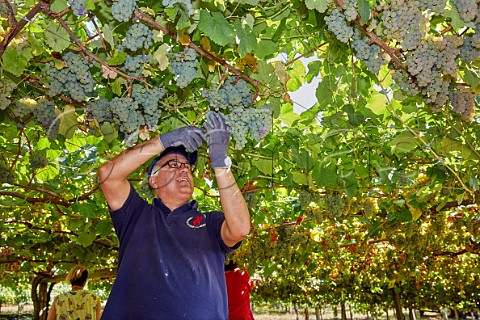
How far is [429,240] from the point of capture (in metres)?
8.11

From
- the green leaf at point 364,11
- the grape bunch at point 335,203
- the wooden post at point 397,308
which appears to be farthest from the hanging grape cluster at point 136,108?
the wooden post at point 397,308

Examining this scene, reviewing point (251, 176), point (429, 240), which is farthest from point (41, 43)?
point (429, 240)

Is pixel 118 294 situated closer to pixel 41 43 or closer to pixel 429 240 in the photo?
A: pixel 41 43

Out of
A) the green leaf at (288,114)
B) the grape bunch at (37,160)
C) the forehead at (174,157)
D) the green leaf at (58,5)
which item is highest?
the green leaf at (288,114)

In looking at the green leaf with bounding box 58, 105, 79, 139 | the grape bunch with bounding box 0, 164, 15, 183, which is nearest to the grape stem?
the green leaf with bounding box 58, 105, 79, 139

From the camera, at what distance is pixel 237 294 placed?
5.61m

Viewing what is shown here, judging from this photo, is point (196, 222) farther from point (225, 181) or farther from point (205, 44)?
point (205, 44)

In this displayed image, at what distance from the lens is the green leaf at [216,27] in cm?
207

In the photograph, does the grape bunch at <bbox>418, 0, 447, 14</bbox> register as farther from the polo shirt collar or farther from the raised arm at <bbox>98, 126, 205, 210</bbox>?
the polo shirt collar

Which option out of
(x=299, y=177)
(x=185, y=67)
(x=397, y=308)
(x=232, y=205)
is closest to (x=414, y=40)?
(x=185, y=67)

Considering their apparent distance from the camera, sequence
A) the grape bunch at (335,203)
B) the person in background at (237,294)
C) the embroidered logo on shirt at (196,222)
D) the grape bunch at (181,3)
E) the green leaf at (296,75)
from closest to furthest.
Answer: the grape bunch at (181,3) < the embroidered logo on shirt at (196,222) < the green leaf at (296,75) < the grape bunch at (335,203) < the person in background at (237,294)

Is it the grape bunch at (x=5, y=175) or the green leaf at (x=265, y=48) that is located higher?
the green leaf at (x=265, y=48)

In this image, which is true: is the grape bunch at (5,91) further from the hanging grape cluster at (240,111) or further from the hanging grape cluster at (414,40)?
the hanging grape cluster at (414,40)

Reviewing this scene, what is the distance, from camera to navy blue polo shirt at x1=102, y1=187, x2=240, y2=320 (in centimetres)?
242
